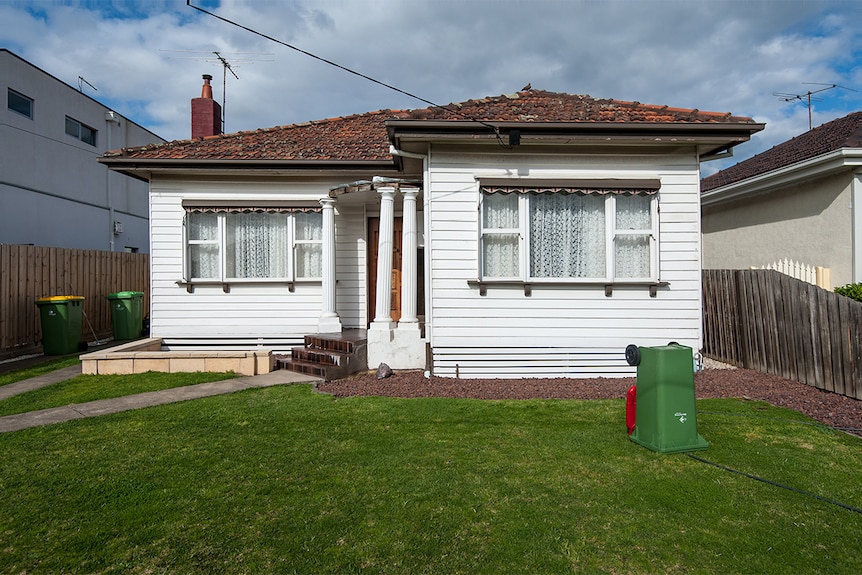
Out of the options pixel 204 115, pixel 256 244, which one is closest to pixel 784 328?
pixel 256 244

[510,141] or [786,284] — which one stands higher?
[510,141]

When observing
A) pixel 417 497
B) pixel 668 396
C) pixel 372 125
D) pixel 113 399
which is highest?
pixel 372 125

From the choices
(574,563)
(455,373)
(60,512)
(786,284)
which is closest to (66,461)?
(60,512)

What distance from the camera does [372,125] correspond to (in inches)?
477

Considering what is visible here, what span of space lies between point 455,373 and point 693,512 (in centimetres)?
477

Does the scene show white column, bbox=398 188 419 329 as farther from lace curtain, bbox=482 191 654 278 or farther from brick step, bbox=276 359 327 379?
brick step, bbox=276 359 327 379

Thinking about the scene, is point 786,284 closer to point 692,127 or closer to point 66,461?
point 692,127

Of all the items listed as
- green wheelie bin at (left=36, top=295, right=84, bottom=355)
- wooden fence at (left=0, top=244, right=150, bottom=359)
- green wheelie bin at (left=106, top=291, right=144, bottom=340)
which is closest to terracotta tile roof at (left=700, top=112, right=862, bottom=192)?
green wheelie bin at (left=106, top=291, right=144, bottom=340)

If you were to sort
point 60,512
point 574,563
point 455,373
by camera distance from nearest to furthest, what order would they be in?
point 574,563 → point 60,512 → point 455,373

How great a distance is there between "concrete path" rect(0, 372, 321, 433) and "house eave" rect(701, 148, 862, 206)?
987cm

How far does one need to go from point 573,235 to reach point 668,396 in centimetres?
399

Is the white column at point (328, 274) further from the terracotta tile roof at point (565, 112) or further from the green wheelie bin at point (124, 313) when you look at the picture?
the green wheelie bin at point (124, 313)

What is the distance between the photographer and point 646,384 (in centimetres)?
473

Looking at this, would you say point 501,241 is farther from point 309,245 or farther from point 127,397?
point 127,397
